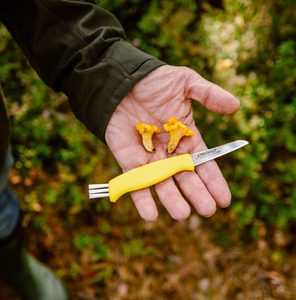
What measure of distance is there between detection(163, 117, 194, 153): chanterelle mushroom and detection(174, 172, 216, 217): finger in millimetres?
185

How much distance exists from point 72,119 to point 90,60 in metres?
1.21

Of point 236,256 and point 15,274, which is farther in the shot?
point 236,256

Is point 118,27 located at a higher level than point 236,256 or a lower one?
higher

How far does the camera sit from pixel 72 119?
3.38m

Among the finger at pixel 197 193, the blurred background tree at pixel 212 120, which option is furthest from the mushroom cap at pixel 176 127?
the blurred background tree at pixel 212 120

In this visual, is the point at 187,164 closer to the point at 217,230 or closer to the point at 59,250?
the point at 217,230

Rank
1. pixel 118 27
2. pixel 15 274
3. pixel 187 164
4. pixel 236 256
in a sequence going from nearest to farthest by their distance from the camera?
pixel 187 164 < pixel 118 27 < pixel 15 274 < pixel 236 256

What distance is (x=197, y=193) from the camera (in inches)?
83.0

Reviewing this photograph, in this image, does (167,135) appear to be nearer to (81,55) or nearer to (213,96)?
(213,96)

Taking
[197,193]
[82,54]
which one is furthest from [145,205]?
[82,54]

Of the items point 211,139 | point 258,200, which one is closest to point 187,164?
point 211,139

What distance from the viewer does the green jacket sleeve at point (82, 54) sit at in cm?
218

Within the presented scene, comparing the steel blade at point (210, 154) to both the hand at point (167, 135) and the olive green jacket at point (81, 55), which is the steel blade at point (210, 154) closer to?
the hand at point (167, 135)

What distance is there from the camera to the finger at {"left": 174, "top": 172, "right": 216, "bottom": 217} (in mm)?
2066
